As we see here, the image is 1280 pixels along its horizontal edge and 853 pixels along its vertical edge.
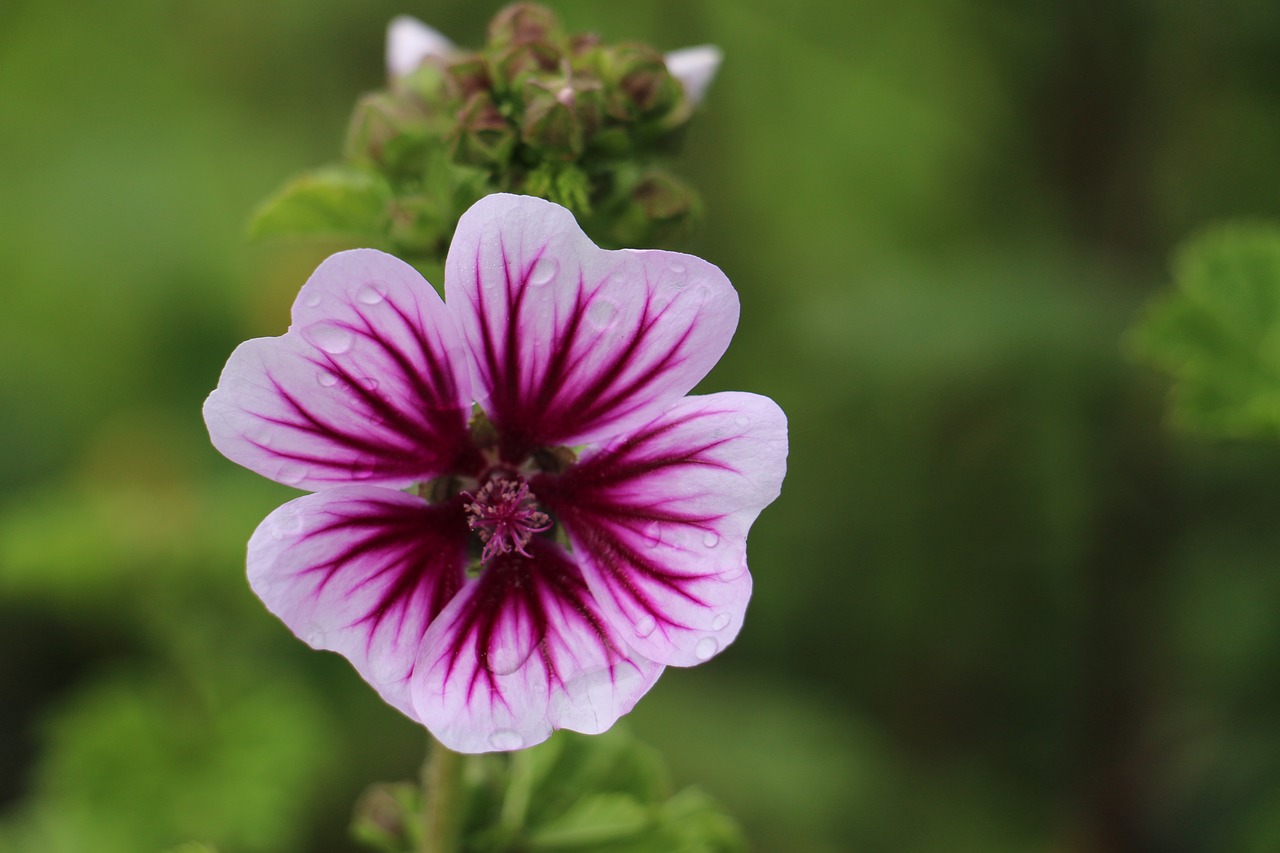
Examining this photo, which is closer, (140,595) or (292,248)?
(140,595)

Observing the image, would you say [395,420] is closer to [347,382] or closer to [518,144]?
[347,382]

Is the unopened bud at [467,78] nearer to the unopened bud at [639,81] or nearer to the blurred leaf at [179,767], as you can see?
the unopened bud at [639,81]

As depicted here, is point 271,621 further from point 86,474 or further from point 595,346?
point 595,346

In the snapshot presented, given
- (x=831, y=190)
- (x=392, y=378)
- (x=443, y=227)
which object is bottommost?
(x=392, y=378)

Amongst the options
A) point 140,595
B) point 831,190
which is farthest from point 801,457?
point 140,595

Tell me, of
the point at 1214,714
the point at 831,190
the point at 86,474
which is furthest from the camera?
the point at 831,190

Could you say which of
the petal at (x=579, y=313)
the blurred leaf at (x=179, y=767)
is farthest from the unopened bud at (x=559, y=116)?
the blurred leaf at (x=179, y=767)

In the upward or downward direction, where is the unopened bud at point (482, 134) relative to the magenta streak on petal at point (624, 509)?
upward
